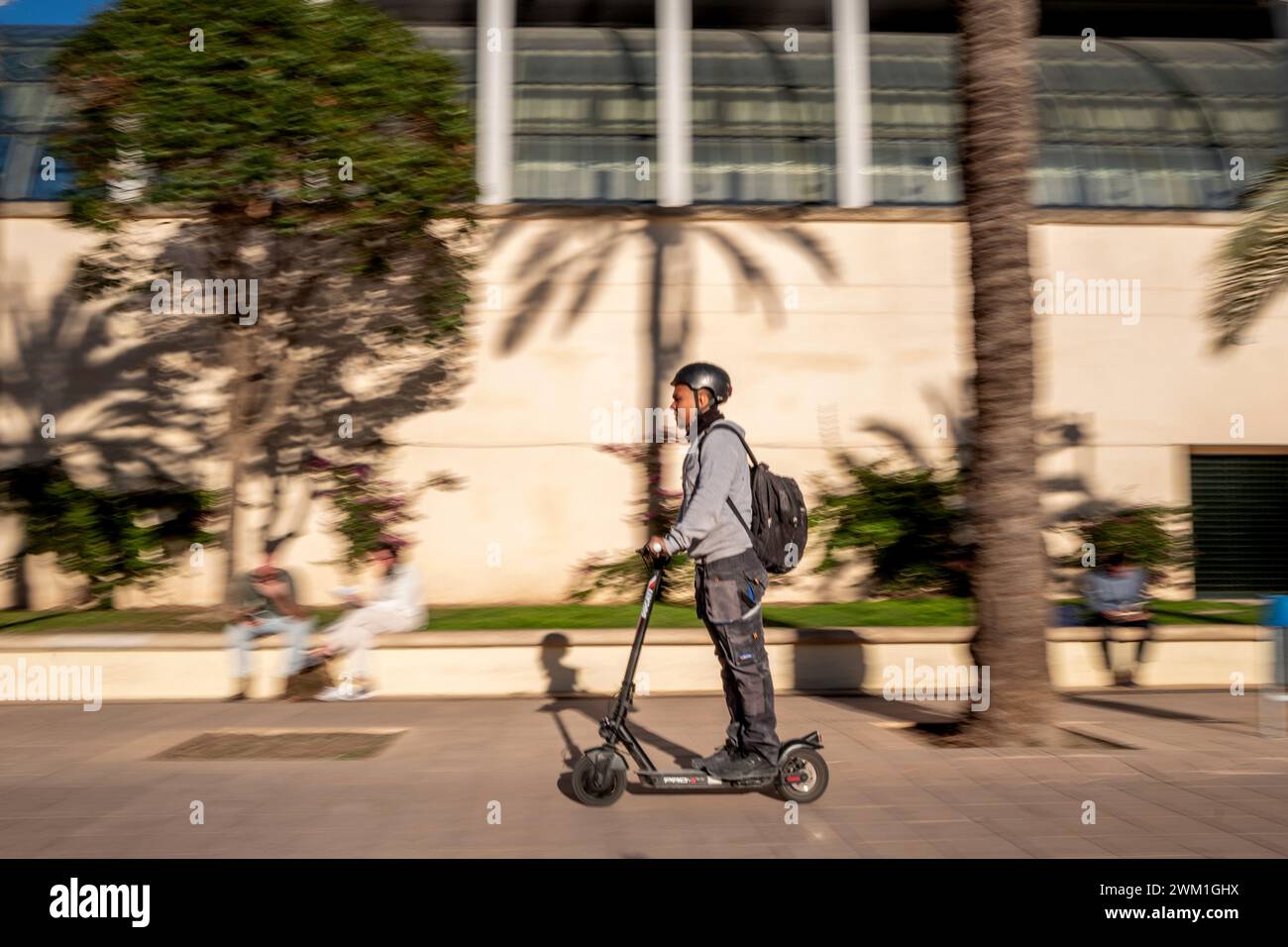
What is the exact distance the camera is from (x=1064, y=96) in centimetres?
1795

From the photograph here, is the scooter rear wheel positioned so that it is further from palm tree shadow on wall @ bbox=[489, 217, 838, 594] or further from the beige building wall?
palm tree shadow on wall @ bbox=[489, 217, 838, 594]

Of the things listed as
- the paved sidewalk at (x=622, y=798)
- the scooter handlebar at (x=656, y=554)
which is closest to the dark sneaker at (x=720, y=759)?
the paved sidewalk at (x=622, y=798)

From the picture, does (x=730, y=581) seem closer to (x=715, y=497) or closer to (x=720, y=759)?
(x=715, y=497)

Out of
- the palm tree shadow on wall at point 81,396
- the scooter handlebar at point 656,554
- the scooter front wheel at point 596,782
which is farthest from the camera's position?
the palm tree shadow on wall at point 81,396

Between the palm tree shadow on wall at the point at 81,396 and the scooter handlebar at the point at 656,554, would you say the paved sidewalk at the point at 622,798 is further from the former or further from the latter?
the palm tree shadow on wall at the point at 81,396

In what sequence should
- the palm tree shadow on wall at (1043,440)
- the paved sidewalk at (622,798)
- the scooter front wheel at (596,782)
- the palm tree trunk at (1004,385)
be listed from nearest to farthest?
the paved sidewalk at (622,798)
the scooter front wheel at (596,782)
the palm tree trunk at (1004,385)
the palm tree shadow on wall at (1043,440)

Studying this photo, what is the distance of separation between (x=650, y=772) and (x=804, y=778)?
31.5 inches

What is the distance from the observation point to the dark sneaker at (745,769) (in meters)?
5.68

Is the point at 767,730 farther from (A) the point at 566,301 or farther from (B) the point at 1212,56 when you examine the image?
(B) the point at 1212,56

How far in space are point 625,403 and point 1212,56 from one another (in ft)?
39.4

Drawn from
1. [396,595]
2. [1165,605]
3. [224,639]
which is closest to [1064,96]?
[1165,605]

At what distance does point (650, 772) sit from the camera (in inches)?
226

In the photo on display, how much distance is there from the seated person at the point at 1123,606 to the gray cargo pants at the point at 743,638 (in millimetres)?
5923

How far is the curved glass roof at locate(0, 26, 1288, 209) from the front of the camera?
55.1ft
